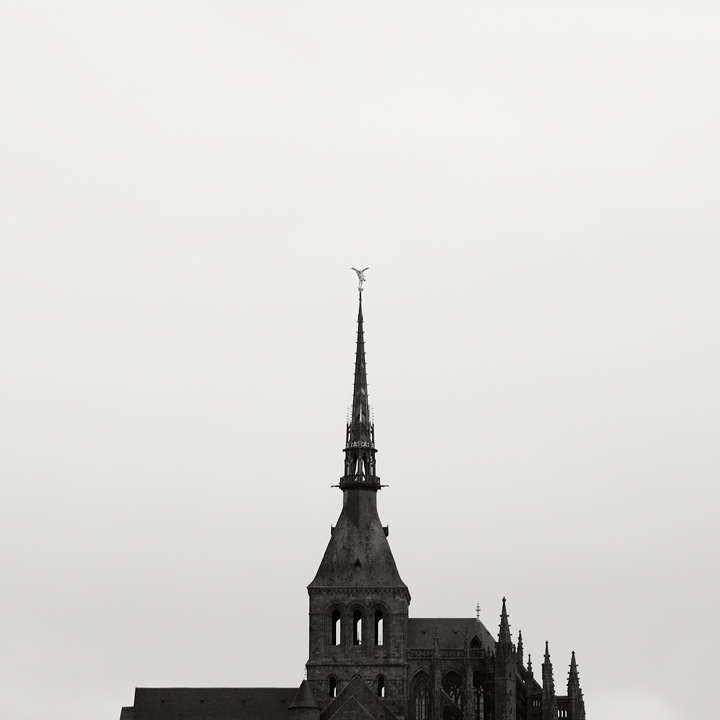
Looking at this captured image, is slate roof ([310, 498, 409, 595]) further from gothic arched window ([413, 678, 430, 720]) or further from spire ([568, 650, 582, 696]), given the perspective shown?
spire ([568, 650, 582, 696])

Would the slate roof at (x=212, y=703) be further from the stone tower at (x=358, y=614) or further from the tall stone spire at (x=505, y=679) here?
the tall stone spire at (x=505, y=679)

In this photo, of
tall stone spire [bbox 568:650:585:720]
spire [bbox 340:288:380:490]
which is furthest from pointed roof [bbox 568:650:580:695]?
spire [bbox 340:288:380:490]

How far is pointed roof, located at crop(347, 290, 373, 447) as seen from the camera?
4213 inches

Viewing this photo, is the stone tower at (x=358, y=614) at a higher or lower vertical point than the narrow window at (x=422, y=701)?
higher

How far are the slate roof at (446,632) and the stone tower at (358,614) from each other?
2.52m

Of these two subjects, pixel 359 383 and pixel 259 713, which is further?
pixel 359 383

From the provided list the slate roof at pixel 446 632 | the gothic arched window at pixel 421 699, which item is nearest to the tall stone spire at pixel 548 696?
the slate roof at pixel 446 632

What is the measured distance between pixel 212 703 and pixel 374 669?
10738 mm

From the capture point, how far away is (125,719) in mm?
102750

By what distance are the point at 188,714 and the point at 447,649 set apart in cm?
1715

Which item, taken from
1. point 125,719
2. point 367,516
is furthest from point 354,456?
point 125,719

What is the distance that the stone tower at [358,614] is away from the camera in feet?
333

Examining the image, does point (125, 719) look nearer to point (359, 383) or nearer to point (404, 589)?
point (404, 589)

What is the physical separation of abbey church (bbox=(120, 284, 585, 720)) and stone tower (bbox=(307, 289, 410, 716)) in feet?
0.21
